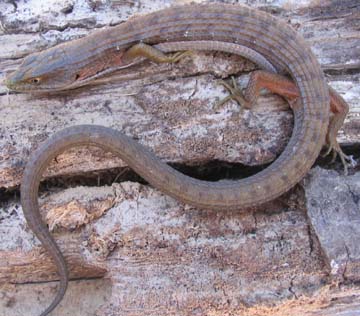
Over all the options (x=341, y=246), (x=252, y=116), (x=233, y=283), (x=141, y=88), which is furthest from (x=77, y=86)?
(x=341, y=246)

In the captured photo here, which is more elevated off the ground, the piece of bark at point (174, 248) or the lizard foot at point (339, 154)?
the lizard foot at point (339, 154)

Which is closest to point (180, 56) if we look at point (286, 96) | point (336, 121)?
point (286, 96)

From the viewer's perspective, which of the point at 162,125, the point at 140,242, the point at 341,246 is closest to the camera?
the point at 341,246

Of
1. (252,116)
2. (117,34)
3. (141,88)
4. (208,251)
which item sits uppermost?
(117,34)

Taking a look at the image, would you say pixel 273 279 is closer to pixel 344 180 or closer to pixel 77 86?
pixel 344 180

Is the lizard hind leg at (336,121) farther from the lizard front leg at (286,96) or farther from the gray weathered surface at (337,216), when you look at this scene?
the gray weathered surface at (337,216)

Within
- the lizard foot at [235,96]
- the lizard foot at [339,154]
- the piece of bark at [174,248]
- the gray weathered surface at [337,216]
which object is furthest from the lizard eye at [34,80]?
the lizard foot at [339,154]

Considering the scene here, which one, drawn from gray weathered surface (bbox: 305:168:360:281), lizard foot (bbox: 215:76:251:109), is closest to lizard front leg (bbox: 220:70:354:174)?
lizard foot (bbox: 215:76:251:109)
